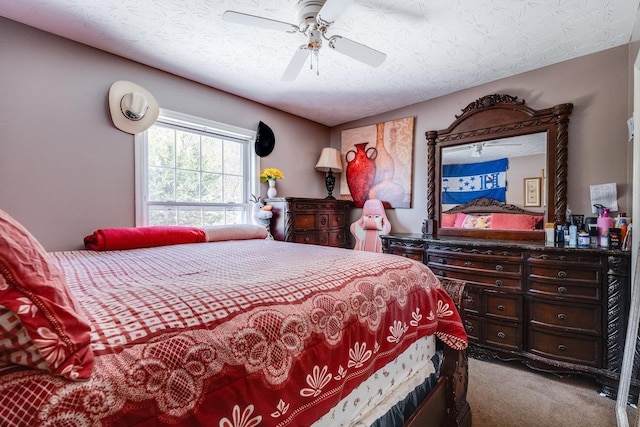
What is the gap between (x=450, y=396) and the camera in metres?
1.41

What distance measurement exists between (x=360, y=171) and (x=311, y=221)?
3.49 feet

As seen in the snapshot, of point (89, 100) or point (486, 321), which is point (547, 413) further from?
point (89, 100)

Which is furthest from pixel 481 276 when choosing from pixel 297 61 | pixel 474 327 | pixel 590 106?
pixel 297 61

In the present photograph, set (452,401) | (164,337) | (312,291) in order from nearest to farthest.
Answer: (164,337) < (312,291) < (452,401)

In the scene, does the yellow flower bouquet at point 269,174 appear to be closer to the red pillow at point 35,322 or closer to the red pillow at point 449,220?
the red pillow at point 449,220

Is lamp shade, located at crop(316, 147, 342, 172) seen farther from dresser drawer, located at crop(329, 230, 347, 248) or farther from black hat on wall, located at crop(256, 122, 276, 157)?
dresser drawer, located at crop(329, 230, 347, 248)

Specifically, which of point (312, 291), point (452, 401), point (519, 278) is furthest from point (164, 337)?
point (519, 278)

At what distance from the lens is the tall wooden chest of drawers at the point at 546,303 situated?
1.88 meters

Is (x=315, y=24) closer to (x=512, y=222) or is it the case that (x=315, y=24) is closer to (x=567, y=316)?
(x=512, y=222)

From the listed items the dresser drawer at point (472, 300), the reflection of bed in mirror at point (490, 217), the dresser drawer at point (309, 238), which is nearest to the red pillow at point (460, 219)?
the reflection of bed in mirror at point (490, 217)

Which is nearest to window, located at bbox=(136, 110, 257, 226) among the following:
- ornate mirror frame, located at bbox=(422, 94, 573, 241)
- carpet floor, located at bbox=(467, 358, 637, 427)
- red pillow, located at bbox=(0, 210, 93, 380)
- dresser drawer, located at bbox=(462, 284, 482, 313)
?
ornate mirror frame, located at bbox=(422, 94, 573, 241)

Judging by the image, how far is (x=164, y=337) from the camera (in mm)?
612

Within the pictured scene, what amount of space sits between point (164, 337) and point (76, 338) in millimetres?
150

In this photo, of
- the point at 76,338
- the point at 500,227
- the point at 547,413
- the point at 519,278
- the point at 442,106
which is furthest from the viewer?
the point at 442,106
